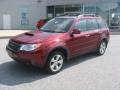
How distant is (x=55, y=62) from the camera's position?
6980 millimetres

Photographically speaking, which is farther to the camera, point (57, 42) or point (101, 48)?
point (101, 48)

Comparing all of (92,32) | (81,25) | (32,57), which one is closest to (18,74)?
(32,57)

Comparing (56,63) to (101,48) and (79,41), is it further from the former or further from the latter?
(101,48)

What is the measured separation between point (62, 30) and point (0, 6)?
1049 inches

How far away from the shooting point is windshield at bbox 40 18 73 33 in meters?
7.59

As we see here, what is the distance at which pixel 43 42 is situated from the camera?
6559 millimetres

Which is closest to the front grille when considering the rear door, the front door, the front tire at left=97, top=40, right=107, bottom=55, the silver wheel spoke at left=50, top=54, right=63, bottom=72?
the silver wheel spoke at left=50, top=54, right=63, bottom=72

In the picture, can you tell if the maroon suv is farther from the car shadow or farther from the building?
the building

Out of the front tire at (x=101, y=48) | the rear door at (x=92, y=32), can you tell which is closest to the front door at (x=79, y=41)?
the rear door at (x=92, y=32)

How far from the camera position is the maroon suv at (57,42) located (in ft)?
21.3

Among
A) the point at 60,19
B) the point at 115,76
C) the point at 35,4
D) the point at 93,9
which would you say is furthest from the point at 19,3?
the point at 115,76

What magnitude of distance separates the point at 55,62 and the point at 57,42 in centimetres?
63

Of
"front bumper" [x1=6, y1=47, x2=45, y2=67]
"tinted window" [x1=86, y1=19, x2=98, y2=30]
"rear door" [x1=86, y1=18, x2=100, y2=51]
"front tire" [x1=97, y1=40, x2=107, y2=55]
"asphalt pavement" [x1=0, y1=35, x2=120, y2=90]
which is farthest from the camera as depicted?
"front tire" [x1=97, y1=40, x2=107, y2=55]

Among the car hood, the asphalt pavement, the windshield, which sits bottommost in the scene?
the asphalt pavement
